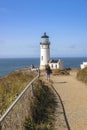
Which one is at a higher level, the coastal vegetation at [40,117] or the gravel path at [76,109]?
the coastal vegetation at [40,117]

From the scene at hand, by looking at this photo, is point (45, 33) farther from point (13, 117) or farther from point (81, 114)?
point (13, 117)

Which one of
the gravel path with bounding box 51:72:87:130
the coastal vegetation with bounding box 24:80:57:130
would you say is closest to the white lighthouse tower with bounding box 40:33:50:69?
the gravel path with bounding box 51:72:87:130

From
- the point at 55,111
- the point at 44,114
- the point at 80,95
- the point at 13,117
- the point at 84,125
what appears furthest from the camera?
the point at 80,95

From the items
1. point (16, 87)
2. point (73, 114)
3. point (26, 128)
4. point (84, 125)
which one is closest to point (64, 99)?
point (16, 87)

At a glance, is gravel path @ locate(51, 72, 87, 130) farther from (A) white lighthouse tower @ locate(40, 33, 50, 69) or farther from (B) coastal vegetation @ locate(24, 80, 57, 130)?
(A) white lighthouse tower @ locate(40, 33, 50, 69)

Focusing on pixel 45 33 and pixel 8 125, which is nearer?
pixel 8 125

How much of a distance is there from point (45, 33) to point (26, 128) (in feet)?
140

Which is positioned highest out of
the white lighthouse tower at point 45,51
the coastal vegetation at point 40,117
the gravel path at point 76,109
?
the white lighthouse tower at point 45,51

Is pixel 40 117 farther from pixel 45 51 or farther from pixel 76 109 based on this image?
pixel 45 51

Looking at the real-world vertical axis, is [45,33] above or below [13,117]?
above

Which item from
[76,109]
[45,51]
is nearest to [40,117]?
[76,109]

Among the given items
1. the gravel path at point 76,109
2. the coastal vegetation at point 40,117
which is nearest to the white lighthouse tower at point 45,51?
the gravel path at point 76,109

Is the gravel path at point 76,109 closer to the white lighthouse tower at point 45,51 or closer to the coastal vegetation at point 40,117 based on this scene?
the coastal vegetation at point 40,117

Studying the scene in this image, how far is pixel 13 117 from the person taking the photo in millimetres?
8844
